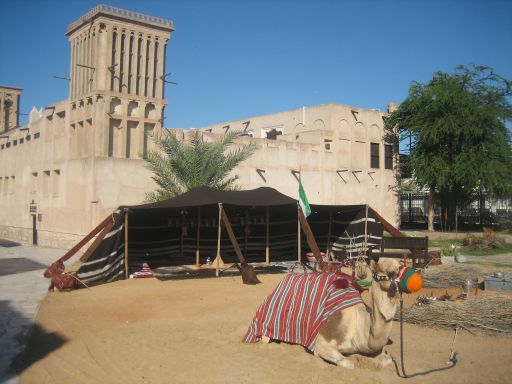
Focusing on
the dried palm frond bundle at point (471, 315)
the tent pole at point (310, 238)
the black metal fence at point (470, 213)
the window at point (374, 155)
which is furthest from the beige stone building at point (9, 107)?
the dried palm frond bundle at point (471, 315)

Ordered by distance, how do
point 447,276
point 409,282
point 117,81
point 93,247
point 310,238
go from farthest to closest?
point 117,81 < point 310,238 < point 93,247 < point 447,276 < point 409,282

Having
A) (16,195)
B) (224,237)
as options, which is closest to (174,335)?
(224,237)

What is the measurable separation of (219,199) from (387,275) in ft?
27.9

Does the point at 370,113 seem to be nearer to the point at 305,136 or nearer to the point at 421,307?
the point at 305,136

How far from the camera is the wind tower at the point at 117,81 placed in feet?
65.5

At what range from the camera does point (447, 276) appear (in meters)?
12.5

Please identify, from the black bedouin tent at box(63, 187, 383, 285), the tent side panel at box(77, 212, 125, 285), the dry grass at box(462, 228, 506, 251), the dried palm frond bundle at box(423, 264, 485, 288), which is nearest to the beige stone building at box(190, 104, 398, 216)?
the black bedouin tent at box(63, 187, 383, 285)

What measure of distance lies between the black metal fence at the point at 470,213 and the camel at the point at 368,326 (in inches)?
1151

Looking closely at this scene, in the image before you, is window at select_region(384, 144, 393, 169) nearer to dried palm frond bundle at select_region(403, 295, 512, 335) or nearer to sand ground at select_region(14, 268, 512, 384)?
sand ground at select_region(14, 268, 512, 384)

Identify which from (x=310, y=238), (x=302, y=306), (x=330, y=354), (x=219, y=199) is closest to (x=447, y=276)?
(x=310, y=238)

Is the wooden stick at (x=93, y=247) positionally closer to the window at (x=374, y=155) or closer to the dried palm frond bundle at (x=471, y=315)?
the dried palm frond bundle at (x=471, y=315)

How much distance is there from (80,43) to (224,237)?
37.4ft

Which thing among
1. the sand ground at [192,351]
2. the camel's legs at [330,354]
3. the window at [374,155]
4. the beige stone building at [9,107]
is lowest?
the sand ground at [192,351]

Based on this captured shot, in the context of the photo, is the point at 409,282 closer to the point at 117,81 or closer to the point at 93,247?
the point at 93,247
